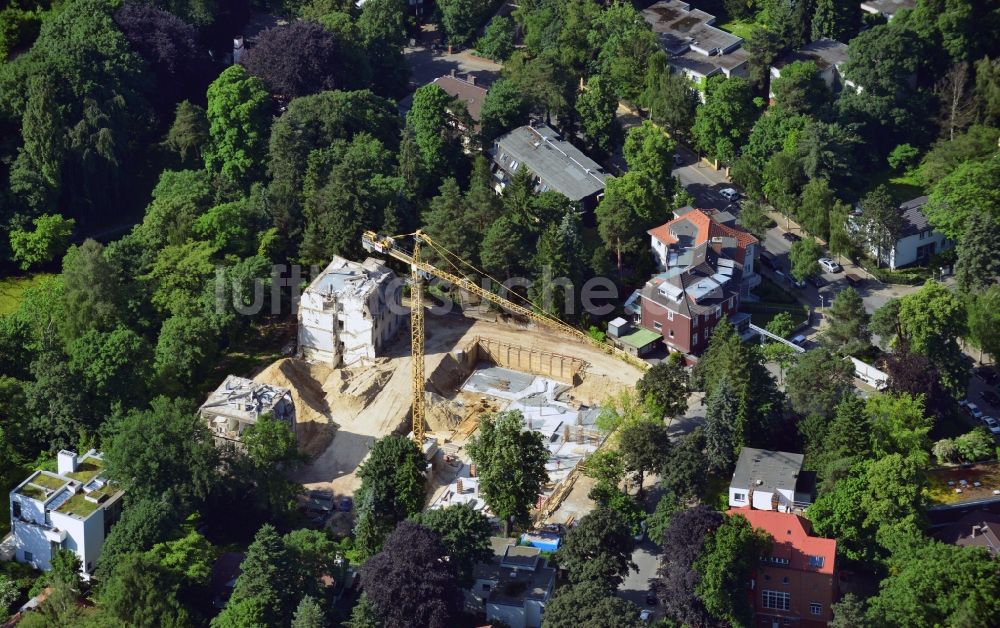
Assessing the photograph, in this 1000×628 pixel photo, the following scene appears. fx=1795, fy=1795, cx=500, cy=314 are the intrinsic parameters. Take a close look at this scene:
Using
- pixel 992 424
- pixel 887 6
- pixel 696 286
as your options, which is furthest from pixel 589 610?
pixel 887 6

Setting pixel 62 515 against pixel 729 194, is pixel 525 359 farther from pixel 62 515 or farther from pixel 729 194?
pixel 62 515

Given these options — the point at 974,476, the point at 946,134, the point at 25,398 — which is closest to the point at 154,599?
the point at 25,398

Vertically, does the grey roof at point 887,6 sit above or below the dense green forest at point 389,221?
above

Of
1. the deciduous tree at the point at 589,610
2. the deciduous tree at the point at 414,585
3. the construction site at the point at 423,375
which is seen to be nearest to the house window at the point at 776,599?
the deciduous tree at the point at 589,610

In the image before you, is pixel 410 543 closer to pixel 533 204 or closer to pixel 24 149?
pixel 533 204

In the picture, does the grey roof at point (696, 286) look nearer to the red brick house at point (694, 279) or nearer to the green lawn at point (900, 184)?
the red brick house at point (694, 279)

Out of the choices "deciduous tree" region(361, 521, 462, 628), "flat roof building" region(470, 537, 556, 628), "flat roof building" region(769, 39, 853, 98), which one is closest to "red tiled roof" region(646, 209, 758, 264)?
"flat roof building" region(769, 39, 853, 98)
